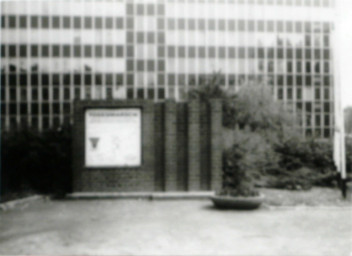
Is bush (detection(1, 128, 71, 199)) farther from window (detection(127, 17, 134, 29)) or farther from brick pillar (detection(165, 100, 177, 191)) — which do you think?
window (detection(127, 17, 134, 29))

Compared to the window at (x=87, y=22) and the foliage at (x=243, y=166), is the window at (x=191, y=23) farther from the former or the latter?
the foliage at (x=243, y=166)

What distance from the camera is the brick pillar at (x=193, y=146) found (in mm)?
13109

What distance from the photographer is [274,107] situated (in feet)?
130

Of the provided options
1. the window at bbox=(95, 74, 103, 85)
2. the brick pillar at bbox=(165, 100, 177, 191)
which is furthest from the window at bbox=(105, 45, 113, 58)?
the brick pillar at bbox=(165, 100, 177, 191)

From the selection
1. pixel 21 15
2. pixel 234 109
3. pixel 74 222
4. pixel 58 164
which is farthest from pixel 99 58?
pixel 74 222

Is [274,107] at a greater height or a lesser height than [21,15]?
lesser

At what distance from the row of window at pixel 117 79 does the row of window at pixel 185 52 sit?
2.52 m

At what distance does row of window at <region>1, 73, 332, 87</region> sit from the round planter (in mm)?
46180

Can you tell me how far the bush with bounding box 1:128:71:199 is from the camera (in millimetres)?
13914

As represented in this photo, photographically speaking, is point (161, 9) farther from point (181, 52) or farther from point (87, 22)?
point (87, 22)

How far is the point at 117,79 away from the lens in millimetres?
61531

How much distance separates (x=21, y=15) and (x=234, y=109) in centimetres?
2977

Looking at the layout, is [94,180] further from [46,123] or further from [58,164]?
[46,123]

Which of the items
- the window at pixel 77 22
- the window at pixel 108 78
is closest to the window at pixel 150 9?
the window at pixel 77 22
